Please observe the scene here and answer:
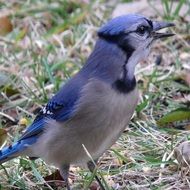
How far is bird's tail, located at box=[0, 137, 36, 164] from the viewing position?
4.00m

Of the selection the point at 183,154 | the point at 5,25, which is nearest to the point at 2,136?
the point at 183,154

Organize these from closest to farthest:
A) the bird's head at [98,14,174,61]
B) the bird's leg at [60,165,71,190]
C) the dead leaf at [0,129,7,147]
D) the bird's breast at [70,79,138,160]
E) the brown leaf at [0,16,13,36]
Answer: the bird's breast at [70,79,138,160]
the bird's head at [98,14,174,61]
the bird's leg at [60,165,71,190]
the dead leaf at [0,129,7,147]
the brown leaf at [0,16,13,36]

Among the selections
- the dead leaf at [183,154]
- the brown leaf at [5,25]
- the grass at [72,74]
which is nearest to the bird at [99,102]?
the grass at [72,74]

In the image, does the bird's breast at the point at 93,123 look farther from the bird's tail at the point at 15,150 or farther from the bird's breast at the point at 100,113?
the bird's tail at the point at 15,150

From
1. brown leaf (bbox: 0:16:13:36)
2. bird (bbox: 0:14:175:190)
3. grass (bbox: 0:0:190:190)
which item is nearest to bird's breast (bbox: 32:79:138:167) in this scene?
bird (bbox: 0:14:175:190)

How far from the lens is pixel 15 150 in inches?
158

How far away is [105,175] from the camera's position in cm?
413

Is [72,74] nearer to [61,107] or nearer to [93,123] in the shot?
[61,107]

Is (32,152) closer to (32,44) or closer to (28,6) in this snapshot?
(32,44)

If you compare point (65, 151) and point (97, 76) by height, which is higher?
point (97, 76)

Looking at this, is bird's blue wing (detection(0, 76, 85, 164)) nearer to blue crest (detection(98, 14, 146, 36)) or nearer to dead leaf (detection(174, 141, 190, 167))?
blue crest (detection(98, 14, 146, 36))

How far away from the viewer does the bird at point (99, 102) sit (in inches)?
144

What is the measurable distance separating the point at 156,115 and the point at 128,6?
5.58ft

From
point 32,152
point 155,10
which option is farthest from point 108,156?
point 155,10
